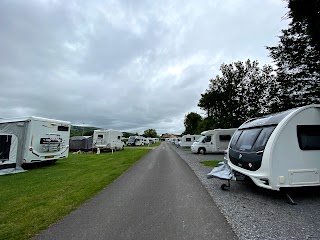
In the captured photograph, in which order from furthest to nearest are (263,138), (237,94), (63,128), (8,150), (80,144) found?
1. (237,94)
2. (80,144)
3. (63,128)
4. (8,150)
5. (263,138)

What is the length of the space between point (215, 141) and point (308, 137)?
1757cm

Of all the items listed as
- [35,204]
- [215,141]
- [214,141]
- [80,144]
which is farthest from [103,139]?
[35,204]

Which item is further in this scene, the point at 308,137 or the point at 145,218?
the point at 308,137

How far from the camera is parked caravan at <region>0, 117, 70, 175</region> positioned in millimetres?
11281

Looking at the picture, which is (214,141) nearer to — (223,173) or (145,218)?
(223,173)

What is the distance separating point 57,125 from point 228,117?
3097 cm

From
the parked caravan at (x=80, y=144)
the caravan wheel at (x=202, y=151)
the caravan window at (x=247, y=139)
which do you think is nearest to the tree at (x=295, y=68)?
the caravan wheel at (x=202, y=151)

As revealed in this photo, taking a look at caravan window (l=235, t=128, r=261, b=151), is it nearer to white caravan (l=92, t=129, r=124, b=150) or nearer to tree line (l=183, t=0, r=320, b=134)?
tree line (l=183, t=0, r=320, b=134)

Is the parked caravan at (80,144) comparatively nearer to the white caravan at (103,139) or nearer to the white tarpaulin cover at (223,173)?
the white caravan at (103,139)

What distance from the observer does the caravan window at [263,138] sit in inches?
227

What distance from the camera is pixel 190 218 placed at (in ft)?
14.5

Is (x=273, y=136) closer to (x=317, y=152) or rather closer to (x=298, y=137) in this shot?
(x=298, y=137)

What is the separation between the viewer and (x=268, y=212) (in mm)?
4746

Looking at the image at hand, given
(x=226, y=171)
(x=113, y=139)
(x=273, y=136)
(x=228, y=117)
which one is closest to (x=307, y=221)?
(x=273, y=136)
